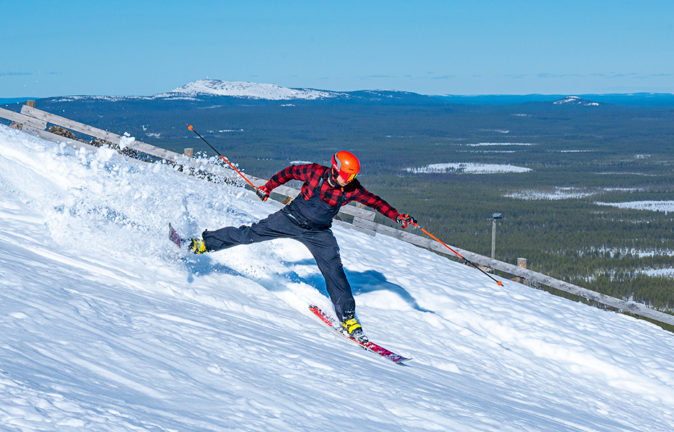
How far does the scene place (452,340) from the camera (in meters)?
7.89

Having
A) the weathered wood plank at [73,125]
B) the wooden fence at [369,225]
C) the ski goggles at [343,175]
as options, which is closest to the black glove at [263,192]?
the ski goggles at [343,175]

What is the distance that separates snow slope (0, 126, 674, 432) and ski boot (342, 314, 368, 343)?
14 centimetres

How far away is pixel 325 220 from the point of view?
21.3ft

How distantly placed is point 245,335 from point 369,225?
25.3 feet

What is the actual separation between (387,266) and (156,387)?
697 cm

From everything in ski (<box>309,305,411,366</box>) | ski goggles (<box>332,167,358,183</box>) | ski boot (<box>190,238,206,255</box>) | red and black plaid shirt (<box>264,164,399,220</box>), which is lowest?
ski (<box>309,305,411,366</box>)

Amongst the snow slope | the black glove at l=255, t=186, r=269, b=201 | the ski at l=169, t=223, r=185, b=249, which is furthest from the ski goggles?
the ski at l=169, t=223, r=185, b=249

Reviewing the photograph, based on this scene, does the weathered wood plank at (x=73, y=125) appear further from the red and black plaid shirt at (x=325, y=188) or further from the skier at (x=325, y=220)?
the red and black plaid shirt at (x=325, y=188)

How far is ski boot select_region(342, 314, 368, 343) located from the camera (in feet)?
21.2

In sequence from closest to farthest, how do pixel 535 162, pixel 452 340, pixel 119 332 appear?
1. pixel 119 332
2. pixel 452 340
3. pixel 535 162

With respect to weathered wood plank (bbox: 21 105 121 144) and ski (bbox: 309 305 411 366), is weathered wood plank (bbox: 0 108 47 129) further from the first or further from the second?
ski (bbox: 309 305 411 366)

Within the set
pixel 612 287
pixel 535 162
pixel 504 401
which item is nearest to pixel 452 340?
pixel 504 401

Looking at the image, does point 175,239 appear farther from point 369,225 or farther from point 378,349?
point 369,225

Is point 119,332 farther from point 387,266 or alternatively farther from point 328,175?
point 387,266
